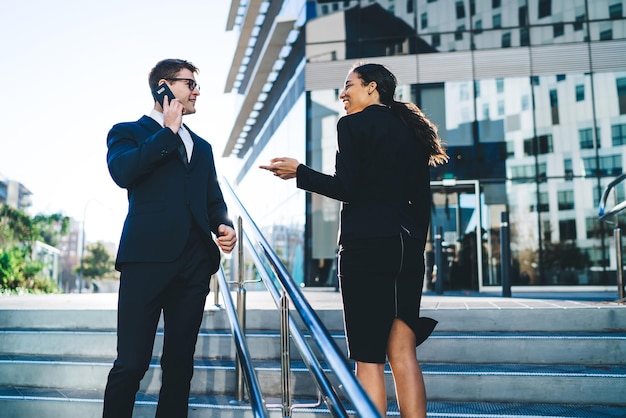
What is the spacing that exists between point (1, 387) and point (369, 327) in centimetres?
289

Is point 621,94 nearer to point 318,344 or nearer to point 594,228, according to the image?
point 594,228

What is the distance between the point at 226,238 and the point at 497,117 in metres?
10.8

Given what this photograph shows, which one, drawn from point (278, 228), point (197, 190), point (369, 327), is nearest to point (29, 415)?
point (197, 190)

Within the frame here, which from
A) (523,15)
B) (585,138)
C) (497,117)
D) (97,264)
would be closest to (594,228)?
(585,138)

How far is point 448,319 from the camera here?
4.15 metres

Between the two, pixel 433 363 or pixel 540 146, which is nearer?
pixel 433 363

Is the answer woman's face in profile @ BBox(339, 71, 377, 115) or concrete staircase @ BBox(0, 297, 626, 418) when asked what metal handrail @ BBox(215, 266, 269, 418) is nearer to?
concrete staircase @ BBox(0, 297, 626, 418)

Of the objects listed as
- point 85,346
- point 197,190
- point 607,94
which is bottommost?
point 85,346

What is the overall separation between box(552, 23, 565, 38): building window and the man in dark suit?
457 inches

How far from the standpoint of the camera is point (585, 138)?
11992mm

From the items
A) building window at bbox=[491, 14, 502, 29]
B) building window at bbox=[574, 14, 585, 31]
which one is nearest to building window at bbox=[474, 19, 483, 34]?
building window at bbox=[491, 14, 502, 29]

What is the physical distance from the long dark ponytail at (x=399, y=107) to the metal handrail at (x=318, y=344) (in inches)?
31.2

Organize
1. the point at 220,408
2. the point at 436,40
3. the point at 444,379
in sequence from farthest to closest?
the point at 436,40 < the point at 444,379 < the point at 220,408

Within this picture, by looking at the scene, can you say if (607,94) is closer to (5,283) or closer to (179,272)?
(179,272)
